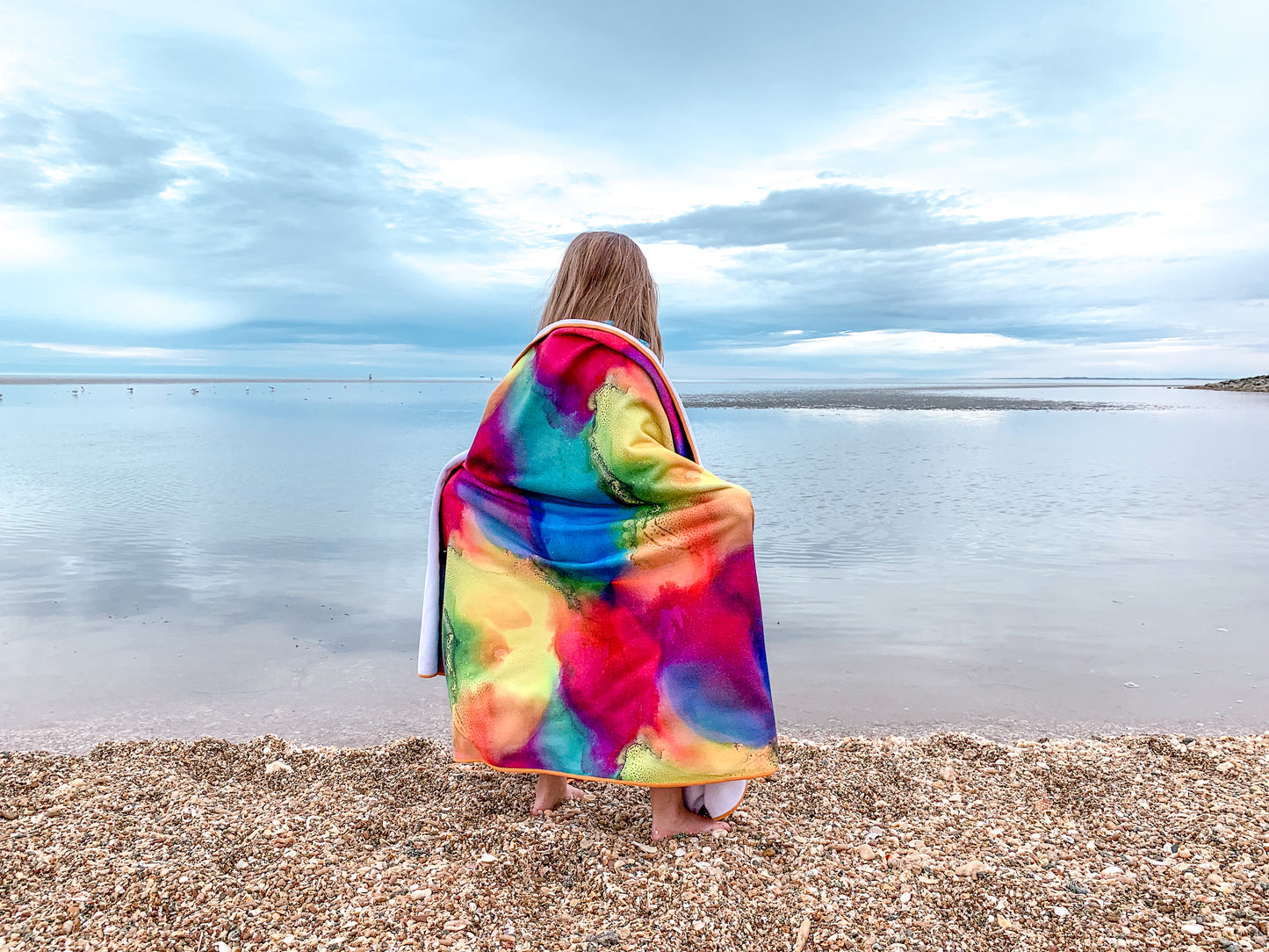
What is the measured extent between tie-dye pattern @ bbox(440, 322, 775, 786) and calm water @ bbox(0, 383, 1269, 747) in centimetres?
182

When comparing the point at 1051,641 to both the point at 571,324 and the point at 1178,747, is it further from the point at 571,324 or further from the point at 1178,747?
the point at 571,324

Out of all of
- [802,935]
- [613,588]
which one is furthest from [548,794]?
[802,935]

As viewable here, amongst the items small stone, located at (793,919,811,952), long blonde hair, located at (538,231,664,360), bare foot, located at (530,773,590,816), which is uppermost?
long blonde hair, located at (538,231,664,360)

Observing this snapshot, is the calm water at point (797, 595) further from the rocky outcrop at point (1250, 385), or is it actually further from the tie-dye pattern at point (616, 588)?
the rocky outcrop at point (1250, 385)

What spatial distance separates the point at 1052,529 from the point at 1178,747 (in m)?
5.71

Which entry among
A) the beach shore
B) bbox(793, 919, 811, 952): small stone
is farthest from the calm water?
bbox(793, 919, 811, 952): small stone

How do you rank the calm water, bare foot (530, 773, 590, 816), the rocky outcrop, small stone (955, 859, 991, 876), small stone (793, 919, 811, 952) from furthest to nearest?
the rocky outcrop, the calm water, bare foot (530, 773, 590, 816), small stone (955, 859, 991, 876), small stone (793, 919, 811, 952)

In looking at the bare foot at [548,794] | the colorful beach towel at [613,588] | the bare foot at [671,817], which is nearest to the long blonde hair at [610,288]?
the colorful beach towel at [613,588]

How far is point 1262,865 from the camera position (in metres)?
3.01

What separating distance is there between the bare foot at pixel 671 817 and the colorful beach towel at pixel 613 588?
80mm

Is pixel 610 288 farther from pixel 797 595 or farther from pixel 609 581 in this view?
pixel 797 595

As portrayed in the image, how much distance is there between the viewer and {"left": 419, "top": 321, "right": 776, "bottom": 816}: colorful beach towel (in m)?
3.05

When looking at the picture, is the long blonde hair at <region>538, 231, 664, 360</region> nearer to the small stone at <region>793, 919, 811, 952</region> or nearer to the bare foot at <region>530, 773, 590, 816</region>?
the bare foot at <region>530, 773, 590, 816</region>

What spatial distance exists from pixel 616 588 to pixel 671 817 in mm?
895
